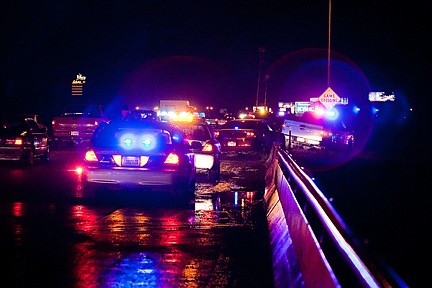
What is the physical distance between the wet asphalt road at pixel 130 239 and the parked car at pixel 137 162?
1.53 ft

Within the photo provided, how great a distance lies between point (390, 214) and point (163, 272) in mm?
5852

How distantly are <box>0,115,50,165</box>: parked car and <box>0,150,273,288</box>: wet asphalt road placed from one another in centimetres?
420

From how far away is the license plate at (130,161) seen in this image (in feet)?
39.6

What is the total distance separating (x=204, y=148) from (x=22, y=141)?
20.2ft

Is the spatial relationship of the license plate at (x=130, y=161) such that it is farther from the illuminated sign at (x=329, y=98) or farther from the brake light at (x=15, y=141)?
the illuminated sign at (x=329, y=98)

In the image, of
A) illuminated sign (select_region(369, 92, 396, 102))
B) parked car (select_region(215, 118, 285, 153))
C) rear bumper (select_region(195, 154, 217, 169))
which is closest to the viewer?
rear bumper (select_region(195, 154, 217, 169))

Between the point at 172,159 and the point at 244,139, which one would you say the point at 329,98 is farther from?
the point at 172,159

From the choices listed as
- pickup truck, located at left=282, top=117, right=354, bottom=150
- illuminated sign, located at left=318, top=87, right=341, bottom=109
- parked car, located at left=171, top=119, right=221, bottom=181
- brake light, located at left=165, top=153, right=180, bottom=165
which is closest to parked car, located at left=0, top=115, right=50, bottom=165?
parked car, located at left=171, top=119, right=221, bottom=181

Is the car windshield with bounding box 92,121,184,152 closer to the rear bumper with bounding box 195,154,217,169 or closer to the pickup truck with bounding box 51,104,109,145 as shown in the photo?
the rear bumper with bounding box 195,154,217,169

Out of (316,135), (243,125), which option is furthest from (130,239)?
(316,135)

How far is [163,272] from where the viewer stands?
7027 millimetres

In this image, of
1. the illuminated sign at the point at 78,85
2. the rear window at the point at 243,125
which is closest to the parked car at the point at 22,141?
the rear window at the point at 243,125

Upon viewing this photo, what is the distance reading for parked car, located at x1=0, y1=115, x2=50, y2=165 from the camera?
19.3 metres

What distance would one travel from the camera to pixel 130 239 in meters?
8.91
